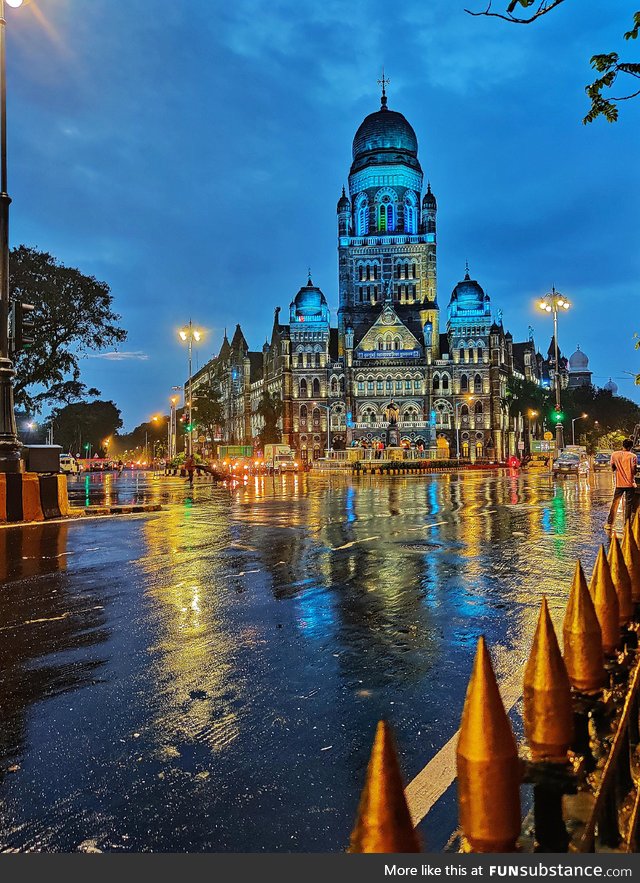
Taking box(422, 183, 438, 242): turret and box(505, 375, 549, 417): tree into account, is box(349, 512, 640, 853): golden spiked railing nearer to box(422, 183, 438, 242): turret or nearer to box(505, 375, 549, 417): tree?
box(505, 375, 549, 417): tree

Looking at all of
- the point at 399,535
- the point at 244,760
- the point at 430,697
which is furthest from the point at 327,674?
the point at 399,535

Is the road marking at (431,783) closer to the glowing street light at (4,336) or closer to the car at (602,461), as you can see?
the glowing street light at (4,336)

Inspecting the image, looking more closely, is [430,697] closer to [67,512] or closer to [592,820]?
[592,820]

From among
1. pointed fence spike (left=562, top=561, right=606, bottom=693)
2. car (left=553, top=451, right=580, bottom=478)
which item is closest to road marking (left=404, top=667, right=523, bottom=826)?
pointed fence spike (left=562, top=561, right=606, bottom=693)

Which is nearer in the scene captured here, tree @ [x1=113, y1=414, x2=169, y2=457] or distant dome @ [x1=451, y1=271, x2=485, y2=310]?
distant dome @ [x1=451, y1=271, x2=485, y2=310]

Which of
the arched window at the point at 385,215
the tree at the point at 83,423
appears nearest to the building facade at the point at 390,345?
the arched window at the point at 385,215

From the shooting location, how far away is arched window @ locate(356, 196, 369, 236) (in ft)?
325

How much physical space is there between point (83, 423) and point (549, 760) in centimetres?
10327

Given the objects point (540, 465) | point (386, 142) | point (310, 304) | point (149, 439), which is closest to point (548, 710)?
point (540, 465)

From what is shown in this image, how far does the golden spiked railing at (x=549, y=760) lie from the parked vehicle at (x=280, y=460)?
56.5 m

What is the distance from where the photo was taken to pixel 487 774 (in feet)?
6.18

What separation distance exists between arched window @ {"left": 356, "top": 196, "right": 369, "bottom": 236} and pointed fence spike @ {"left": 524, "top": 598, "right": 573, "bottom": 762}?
333 ft

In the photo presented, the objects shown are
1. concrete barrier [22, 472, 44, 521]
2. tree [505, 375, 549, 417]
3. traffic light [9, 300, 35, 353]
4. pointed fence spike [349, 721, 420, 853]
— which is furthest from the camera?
tree [505, 375, 549, 417]

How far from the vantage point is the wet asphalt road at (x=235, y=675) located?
9.50ft
